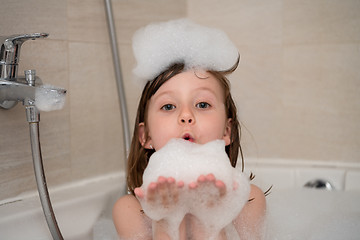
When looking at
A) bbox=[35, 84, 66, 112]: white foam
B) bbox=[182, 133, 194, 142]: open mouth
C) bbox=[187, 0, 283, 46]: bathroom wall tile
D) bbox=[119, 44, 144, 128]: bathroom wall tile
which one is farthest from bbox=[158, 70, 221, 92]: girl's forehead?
bbox=[187, 0, 283, 46]: bathroom wall tile

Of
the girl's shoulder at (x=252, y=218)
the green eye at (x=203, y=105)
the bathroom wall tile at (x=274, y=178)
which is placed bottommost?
the bathroom wall tile at (x=274, y=178)

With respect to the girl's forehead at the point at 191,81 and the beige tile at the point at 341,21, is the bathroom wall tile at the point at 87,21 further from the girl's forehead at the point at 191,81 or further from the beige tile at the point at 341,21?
the beige tile at the point at 341,21

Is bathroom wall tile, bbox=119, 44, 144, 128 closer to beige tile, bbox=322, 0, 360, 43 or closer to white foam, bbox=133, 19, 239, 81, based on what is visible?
white foam, bbox=133, 19, 239, 81

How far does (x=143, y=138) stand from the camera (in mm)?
1096

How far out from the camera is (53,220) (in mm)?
937

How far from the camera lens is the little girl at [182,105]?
0.96 m

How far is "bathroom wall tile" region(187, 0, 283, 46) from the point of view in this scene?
151 centimetres

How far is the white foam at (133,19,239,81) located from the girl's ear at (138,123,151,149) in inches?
4.9

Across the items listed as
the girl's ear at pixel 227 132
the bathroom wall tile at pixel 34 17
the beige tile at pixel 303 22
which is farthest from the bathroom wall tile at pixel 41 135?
the beige tile at pixel 303 22

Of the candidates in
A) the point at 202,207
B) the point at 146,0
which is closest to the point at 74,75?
the point at 146,0

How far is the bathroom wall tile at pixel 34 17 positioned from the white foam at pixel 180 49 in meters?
0.25

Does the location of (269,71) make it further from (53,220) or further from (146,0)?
(53,220)

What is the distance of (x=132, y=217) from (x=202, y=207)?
219 mm

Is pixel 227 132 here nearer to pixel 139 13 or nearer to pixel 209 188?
pixel 209 188
